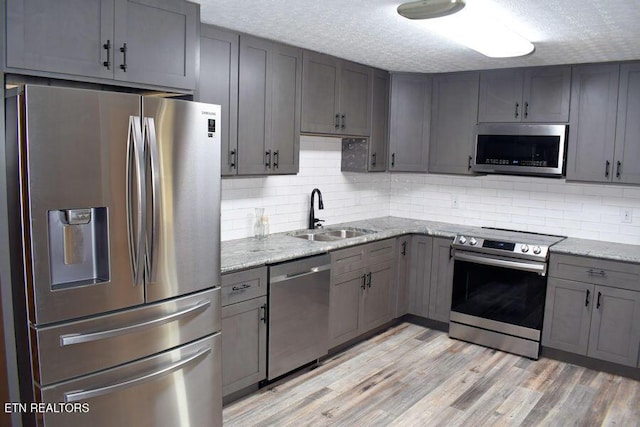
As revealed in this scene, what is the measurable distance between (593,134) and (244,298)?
3.11 metres

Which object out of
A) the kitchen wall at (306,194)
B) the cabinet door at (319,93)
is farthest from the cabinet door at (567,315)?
the cabinet door at (319,93)

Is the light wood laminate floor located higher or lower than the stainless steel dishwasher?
lower

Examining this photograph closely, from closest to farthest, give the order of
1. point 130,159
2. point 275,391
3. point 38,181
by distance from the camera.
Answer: point 38,181 < point 130,159 < point 275,391

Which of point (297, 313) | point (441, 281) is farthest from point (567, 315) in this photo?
point (297, 313)

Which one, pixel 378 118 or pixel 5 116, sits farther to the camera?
pixel 378 118

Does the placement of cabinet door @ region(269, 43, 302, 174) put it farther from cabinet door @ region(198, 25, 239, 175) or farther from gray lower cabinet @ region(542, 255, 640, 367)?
gray lower cabinet @ region(542, 255, 640, 367)

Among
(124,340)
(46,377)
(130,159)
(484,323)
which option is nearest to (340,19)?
(130,159)

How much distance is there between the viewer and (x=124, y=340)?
235 centimetres

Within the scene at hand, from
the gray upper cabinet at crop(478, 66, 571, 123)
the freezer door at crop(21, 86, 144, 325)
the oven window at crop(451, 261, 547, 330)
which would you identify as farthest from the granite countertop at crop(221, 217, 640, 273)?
the gray upper cabinet at crop(478, 66, 571, 123)

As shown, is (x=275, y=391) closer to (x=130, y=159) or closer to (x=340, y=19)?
(x=130, y=159)

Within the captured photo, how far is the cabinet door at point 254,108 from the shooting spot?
3.47 m

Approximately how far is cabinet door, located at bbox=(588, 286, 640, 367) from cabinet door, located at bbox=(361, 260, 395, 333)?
163 centimetres

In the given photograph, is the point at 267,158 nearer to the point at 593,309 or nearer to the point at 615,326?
A: the point at 593,309

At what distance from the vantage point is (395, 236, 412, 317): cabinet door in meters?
4.70
